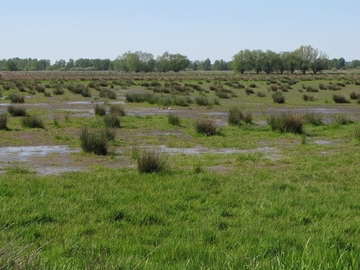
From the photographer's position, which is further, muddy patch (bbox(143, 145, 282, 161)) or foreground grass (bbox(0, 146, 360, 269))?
muddy patch (bbox(143, 145, 282, 161))

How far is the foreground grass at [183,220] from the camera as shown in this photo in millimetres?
5309

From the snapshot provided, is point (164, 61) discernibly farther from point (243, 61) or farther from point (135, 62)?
point (243, 61)

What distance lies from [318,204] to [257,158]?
16.2 feet

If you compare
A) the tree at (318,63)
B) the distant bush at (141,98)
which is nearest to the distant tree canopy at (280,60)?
the tree at (318,63)

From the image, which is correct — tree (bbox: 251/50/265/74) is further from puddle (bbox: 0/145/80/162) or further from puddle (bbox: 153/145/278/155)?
puddle (bbox: 0/145/80/162)

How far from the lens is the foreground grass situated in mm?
5309

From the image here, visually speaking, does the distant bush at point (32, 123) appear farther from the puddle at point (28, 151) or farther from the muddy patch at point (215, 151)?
the muddy patch at point (215, 151)

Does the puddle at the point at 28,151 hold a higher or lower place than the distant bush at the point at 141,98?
higher

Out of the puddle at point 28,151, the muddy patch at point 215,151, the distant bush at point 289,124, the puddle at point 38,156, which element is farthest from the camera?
A: the distant bush at point 289,124

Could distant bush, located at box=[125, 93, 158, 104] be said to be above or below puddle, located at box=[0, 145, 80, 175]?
below

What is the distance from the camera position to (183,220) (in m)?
7.68

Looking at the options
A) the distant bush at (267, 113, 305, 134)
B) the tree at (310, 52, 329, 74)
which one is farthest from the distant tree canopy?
the distant bush at (267, 113, 305, 134)

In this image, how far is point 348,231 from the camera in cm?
722

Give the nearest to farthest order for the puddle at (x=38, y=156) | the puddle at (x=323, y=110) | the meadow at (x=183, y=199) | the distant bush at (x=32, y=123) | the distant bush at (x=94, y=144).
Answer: the meadow at (x=183, y=199) → the puddle at (x=38, y=156) → the distant bush at (x=94, y=144) → the distant bush at (x=32, y=123) → the puddle at (x=323, y=110)
